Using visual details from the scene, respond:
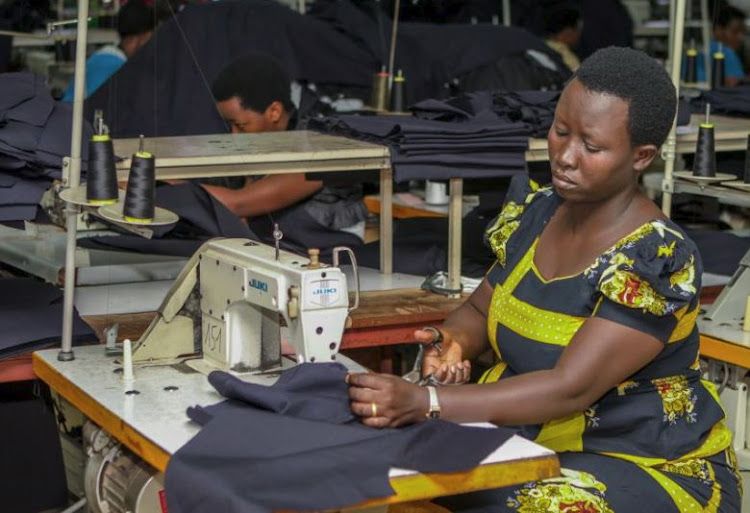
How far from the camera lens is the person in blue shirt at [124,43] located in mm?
5836

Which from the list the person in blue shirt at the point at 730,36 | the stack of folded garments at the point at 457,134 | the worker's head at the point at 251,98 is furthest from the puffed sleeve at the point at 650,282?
the person in blue shirt at the point at 730,36

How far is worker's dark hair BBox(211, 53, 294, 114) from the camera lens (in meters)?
4.22

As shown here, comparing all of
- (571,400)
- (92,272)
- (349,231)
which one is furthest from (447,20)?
(571,400)

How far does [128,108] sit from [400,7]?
1661mm

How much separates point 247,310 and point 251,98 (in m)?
1.77

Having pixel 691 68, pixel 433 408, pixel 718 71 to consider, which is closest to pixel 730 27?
pixel 691 68

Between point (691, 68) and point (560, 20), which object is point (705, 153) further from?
point (560, 20)

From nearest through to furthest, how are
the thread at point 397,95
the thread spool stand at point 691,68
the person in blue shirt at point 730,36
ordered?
1. the thread at point 397,95
2. the thread spool stand at point 691,68
3. the person in blue shirt at point 730,36

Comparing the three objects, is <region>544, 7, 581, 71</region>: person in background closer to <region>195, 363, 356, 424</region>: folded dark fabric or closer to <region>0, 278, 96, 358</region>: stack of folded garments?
<region>0, 278, 96, 358</region>: stack of folded garments

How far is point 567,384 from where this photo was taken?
2.34 meters

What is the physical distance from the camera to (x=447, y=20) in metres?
7.11

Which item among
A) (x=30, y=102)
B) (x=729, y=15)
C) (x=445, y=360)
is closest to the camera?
(x=445, y=360)

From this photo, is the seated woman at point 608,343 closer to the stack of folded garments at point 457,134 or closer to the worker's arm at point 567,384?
the worker's arm at point 567,384

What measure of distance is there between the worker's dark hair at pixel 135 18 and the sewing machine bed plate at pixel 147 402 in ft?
10.6
